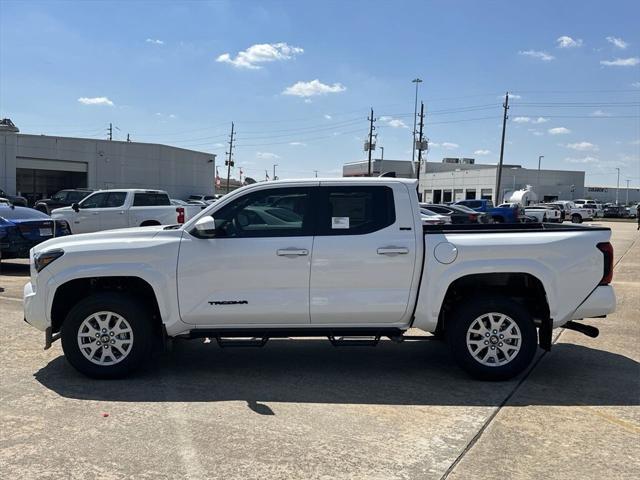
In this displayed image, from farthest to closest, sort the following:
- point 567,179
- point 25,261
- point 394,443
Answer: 1. point 567,179
2. point 25,261
3. point 394,443

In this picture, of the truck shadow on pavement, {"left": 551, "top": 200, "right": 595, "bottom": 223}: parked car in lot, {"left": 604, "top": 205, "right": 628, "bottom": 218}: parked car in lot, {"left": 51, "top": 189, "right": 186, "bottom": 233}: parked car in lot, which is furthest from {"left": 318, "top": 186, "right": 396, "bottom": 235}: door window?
{"left": 604, "top": 205, "right": 628, "bottom": 218}: parked car in lot

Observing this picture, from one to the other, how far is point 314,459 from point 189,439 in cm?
95

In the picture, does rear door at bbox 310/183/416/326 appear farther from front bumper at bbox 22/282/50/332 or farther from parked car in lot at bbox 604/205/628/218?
parked car in lot at bbox 604/205/628/218

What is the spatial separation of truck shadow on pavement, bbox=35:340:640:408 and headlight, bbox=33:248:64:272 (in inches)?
42.9

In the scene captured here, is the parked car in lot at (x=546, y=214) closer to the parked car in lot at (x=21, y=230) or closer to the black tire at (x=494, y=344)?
the parked car in lot at (x=21, y=230)

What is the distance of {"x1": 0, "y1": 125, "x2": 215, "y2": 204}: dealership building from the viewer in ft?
163

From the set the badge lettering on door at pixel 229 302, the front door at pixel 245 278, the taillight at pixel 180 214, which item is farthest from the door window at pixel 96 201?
the badge lettering on door at pixel 229 302

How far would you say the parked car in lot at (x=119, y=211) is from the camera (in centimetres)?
1662

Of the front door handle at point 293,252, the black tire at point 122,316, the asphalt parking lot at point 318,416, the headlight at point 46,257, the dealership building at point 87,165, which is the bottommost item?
the asphalt parking lot at point 318,416

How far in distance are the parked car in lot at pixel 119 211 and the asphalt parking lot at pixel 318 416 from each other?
10.2 meters

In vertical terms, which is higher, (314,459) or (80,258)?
(80,258)

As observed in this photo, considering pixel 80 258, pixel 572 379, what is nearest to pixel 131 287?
pixel 80 258

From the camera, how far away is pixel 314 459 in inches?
152

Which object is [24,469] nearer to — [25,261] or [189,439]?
[189,439]
